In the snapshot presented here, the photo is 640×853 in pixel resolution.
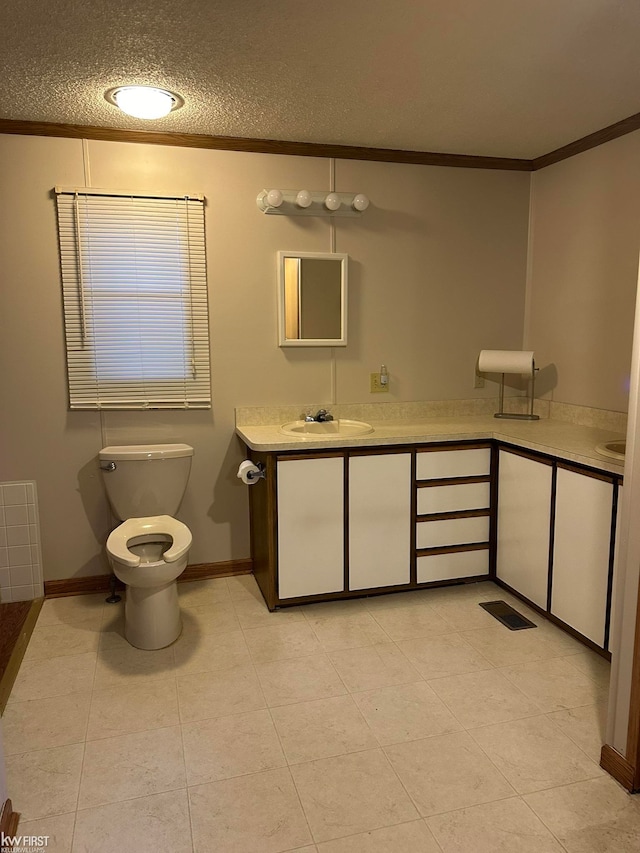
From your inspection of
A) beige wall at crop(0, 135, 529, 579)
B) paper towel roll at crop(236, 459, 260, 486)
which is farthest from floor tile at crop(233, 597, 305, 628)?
paper towel roll at crop(236, 459, 260, 486)

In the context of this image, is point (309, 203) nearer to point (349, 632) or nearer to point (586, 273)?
point (586, 273)

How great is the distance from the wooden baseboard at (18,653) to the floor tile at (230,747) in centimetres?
76

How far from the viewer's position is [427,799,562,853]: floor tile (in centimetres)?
169

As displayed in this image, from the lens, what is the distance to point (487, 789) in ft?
6.27

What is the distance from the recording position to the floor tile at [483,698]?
7.44 feet

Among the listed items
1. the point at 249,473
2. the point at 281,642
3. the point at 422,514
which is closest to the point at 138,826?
the point at 281,642

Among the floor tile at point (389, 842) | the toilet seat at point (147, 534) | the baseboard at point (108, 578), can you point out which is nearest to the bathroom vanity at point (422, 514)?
the baseboard at point (108, 578)

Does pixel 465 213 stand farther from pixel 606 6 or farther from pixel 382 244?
pixel 606 6

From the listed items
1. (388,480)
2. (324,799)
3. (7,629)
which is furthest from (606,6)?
(7,629)

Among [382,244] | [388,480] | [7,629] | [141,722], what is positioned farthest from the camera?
[382,244]

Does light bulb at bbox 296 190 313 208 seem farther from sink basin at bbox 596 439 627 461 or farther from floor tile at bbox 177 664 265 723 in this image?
floor tile at bbox 177 664 265 723

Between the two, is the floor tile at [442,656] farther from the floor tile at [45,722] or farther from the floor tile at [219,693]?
the floor tile at [45,722]

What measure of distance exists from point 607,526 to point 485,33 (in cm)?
187

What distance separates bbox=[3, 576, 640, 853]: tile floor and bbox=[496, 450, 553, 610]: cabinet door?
0.86ft
